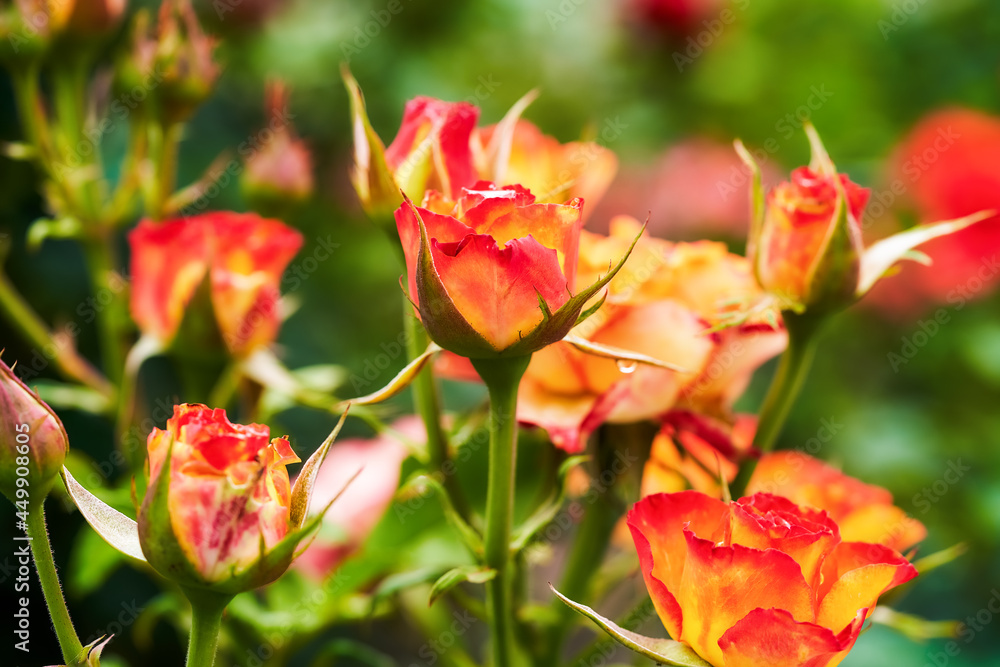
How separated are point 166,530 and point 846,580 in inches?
9.7

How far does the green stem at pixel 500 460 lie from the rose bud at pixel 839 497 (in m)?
0.15

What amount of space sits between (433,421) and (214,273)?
174 mm

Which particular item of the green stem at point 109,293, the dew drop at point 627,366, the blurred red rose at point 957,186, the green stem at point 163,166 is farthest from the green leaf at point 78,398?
the blurred red rose at point 957,186

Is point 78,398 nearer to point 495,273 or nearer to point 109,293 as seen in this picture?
point 109,293

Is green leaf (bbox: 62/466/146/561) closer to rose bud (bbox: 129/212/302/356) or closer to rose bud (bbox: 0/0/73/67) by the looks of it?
rose bud (bbox: 129/212/302/356)

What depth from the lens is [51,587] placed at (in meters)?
0.35

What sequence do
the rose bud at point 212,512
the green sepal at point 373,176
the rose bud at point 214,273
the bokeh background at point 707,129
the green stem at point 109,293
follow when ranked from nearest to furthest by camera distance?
1. the rose bud at point 212,512
2. the green sepal at point 373,176
3. the rose bud at point 214,273
4. the green stem at point 109,293
5. the bokeh background at point 707,129

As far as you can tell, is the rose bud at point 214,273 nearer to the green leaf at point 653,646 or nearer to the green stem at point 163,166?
the green stem at point 163,166

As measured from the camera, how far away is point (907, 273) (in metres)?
1.41

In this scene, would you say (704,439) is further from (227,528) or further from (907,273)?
(907,273)

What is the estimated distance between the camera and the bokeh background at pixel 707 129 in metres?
1.28

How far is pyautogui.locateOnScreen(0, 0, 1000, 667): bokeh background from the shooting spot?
4.19ft

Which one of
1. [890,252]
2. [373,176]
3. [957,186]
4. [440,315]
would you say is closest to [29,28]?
[373,176]

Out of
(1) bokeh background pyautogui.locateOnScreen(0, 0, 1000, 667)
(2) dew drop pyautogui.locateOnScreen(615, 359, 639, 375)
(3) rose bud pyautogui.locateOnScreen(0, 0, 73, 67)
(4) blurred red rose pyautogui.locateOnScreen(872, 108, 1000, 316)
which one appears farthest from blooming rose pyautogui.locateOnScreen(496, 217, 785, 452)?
(4) blurred red rose pyautogui.locateOnScreen(872, 108, 1000, 316)
